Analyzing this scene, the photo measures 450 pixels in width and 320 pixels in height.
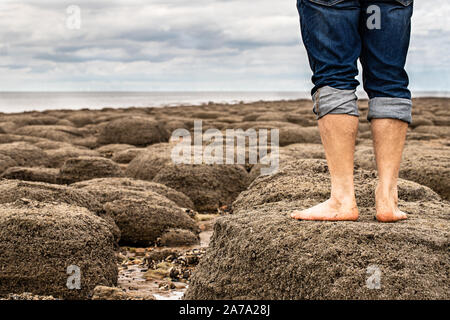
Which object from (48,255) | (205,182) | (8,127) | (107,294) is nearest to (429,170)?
(205,182)

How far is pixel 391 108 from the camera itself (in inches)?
127

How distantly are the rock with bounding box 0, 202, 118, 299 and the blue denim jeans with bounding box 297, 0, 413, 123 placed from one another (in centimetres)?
214

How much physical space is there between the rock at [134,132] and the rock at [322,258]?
412 inches

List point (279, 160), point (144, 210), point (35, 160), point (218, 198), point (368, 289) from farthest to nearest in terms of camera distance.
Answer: point (35, 160)
point (279, 160)
point (218, 198)
point (144, 210)
point (368, 289)

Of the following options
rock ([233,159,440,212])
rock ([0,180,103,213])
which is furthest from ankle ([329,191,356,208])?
rock ([0,180,103,213])

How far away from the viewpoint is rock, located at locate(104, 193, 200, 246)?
19.7 ft

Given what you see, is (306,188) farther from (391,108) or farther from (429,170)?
(429,170)

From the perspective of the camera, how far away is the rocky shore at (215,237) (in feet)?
9.32

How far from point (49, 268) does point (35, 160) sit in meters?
6.09

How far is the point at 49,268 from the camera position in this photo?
415 centimetres

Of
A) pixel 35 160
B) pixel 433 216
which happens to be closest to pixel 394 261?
pixel 433 216

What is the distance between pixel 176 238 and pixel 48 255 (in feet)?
6.26
